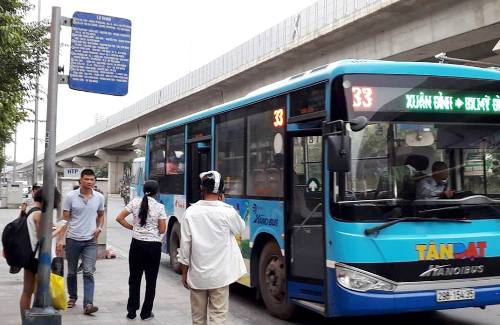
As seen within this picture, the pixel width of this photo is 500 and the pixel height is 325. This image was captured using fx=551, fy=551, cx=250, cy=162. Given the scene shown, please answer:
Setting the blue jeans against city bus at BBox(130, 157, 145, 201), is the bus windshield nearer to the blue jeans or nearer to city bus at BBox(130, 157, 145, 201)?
the blue jeans

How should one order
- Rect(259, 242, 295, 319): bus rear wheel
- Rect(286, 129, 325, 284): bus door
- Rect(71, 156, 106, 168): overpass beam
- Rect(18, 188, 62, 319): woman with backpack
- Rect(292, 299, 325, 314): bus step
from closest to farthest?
Rect(292, 299, 325, 314): bus step < Rect(18, 188, 62, 319): woman with backpack < Rect(286, 129, 325, 284): bus door < Rect(259, 242, 295, 319): bus rear wheel < Rect(71, 156, 106, 168): overpass beam

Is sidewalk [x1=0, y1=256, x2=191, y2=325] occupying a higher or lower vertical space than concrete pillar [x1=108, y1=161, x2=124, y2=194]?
lower

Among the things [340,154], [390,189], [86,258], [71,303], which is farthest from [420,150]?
[71,303]

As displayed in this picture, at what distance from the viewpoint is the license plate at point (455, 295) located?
538cm

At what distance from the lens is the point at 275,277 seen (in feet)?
22.5

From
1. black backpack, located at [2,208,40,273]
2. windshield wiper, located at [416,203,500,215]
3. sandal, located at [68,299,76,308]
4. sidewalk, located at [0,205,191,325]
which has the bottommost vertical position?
sidewalk, located at [0,205,191,325]

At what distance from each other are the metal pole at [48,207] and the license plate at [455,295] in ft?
12.4

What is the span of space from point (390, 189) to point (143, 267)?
Result: 10.1 ft

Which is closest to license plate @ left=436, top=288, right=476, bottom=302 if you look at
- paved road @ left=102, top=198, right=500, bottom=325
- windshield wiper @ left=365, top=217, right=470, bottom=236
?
windshield wiper @ left=365, top=217, right=470, bottom=236

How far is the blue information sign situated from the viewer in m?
6.02

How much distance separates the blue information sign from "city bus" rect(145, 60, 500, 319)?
1.99m

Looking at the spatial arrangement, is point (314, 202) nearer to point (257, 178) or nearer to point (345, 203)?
point (345, 203)

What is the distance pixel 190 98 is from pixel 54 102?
1072 inches

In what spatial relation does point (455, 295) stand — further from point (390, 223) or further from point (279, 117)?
point (279, 117)
